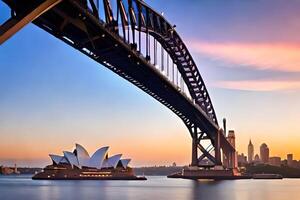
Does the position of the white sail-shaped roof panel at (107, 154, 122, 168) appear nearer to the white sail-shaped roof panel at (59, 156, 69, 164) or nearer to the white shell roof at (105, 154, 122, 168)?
the white shell roof at (105, 154, 122, 168)

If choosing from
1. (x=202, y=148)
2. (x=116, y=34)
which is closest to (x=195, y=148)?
(x=202, y=148)

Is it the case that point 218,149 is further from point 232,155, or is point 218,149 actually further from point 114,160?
point 114,160

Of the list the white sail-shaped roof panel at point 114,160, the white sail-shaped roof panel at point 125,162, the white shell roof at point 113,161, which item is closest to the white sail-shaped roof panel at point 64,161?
the white shell roof at point 113,161

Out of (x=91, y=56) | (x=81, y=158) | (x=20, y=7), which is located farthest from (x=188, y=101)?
(x=81, y=158)

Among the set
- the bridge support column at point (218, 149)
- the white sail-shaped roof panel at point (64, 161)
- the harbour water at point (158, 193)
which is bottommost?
the harbour water at point (158, 193)

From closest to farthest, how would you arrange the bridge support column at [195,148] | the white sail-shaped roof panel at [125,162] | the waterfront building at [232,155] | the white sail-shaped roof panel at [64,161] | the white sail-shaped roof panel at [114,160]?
1. the bridge support column at [195,148]
2. the waterfront building at [232,155]
3. the white sail-shaped roof panel at [64,161]
4. the white sail-shaped roof panel at [114,160]
5. the white sail-shaped roof panel at [125,162]

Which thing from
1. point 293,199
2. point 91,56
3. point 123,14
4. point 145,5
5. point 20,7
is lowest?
point 293,199

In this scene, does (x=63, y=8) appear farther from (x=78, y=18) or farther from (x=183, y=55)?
(x=183, y=55)

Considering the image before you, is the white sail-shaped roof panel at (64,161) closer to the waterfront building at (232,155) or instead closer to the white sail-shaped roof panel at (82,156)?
the white sail-shaped roof panel at (82,156)
